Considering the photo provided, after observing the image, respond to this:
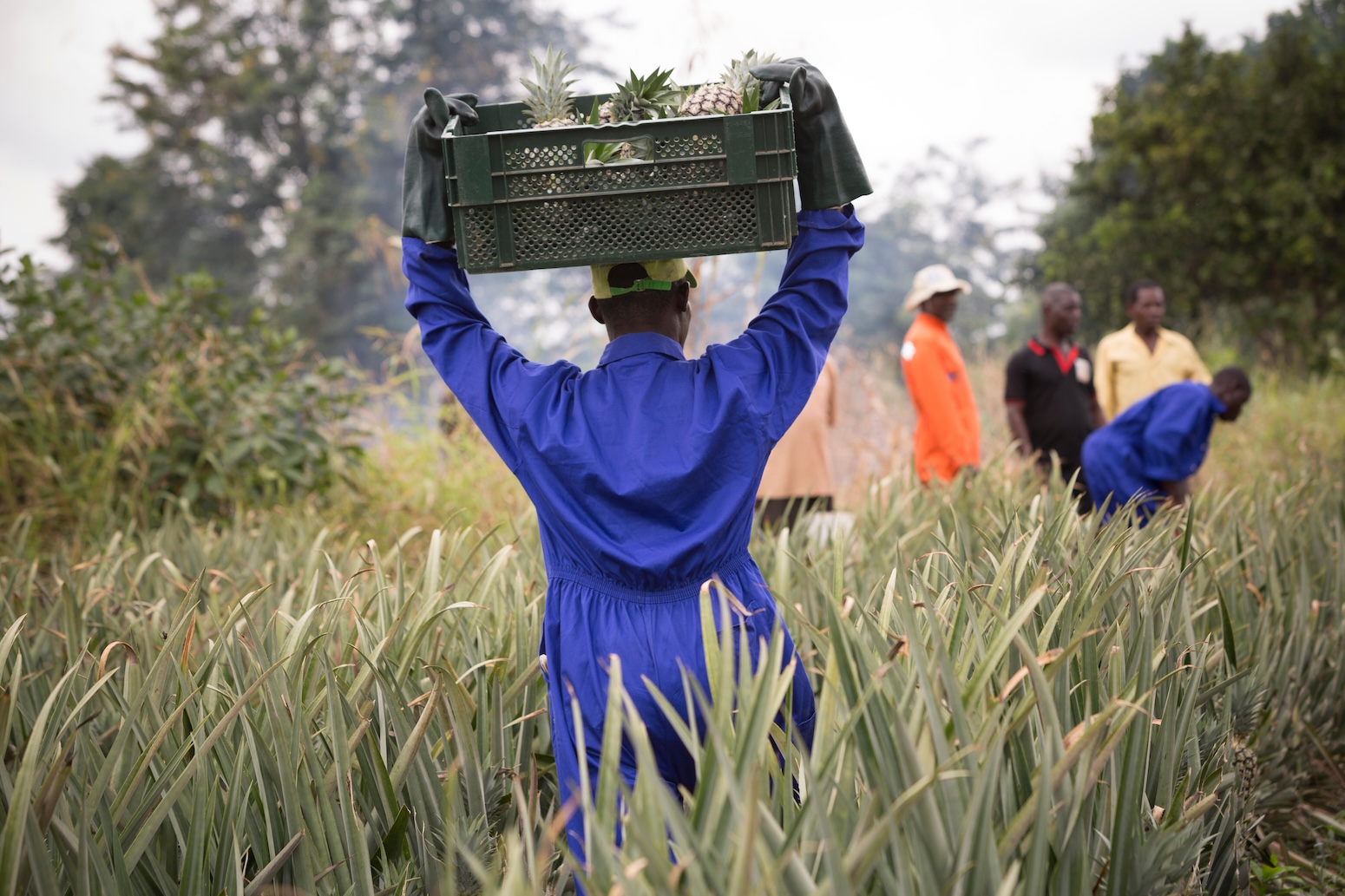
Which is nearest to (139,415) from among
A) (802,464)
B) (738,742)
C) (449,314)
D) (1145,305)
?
(802,464)

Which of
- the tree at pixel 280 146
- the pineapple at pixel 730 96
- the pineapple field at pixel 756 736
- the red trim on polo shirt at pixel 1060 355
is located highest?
the tree at pixel 280 146

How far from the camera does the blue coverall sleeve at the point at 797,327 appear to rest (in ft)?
5.92

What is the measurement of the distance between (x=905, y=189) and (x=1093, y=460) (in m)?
32.6

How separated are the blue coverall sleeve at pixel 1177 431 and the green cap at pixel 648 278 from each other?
3015 millimetres

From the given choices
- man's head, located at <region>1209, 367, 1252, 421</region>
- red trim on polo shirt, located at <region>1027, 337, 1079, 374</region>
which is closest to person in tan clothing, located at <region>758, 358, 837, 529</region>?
red trim on polo shirt, located at <region>1027, 337, 1079, 374</region>

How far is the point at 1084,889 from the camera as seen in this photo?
4.46ft

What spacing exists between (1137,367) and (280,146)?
74.2 feet

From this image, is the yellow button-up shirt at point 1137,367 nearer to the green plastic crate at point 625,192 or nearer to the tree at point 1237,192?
the green plastic crate at point 625,192

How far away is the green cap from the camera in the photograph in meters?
1.86

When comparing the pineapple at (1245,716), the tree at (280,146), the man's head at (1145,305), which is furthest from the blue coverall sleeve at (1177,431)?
the tree at (280,146)

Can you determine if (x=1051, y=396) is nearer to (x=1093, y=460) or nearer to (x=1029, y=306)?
(x=1093, y=460)

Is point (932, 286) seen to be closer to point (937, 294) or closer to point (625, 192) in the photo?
point (937, 294)

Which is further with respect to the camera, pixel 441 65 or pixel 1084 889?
pixel 441 65

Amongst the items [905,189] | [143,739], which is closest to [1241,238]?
[143,739]
